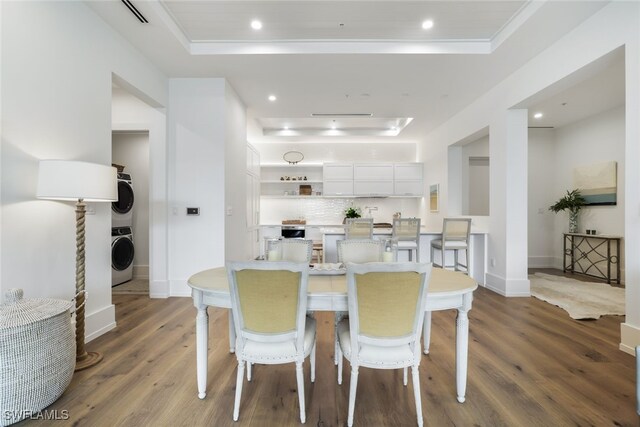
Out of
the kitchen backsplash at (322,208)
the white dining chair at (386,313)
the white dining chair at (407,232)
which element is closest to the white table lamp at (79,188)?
the white dining chair at (386,313)

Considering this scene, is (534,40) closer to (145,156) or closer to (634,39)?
(634,39)

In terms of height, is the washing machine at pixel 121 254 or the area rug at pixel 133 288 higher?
the washing machine at pixel 121 254

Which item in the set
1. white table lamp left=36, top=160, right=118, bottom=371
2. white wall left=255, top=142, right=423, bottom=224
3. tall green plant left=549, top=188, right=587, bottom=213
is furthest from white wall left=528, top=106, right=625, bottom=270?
white table lamp left=36, top=160, right=118, bottom=371

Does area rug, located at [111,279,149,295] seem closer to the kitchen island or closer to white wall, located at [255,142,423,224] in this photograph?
the kitchen island

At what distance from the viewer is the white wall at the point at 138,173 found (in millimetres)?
5000

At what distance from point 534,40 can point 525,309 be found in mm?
2899

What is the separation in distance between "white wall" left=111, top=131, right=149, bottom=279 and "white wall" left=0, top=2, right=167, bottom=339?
2.36 m

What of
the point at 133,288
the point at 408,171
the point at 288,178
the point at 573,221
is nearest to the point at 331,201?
the point at 288,178

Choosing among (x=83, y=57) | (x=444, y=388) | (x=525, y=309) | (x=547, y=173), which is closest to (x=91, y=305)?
(x=83, y=57)

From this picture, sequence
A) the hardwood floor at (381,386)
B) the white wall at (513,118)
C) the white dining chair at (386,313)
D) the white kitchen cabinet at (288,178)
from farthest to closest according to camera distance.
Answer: the white kitchen cabinet at (288,178)
the white wall at (513,118)
the hardwood floor at (381,386)
the white dining chair at (386,313)

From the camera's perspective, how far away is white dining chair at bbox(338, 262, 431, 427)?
1.38m

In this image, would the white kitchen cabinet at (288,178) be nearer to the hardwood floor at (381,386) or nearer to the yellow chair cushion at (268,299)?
the hardwood floor at (381,386)

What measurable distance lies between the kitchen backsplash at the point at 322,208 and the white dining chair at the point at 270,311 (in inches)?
226

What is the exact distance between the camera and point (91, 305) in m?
2.61
